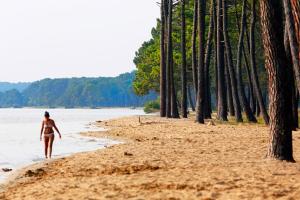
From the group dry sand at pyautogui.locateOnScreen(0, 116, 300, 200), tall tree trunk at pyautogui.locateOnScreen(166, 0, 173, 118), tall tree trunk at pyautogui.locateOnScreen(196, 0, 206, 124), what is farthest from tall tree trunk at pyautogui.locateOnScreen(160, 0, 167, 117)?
dry sand at pyautogui.locateOnScreen(0, 116, 300, 200)

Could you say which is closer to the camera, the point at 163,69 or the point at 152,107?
the point at 163,69

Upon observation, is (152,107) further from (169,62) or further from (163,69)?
(169,62)

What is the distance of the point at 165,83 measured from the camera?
50.7m

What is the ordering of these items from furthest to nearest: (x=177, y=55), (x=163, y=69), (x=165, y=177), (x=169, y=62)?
(x=177, y=55)
(x=163, y=69)
(x=169, y=62)
(x=165, y=177)

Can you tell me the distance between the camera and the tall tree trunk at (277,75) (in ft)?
47.4

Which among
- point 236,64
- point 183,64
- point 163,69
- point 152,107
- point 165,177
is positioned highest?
point 236,64

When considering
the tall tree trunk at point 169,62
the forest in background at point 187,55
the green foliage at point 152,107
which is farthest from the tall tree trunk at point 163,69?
the green foliage at point 152,107

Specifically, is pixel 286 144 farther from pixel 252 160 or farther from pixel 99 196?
pixel 99 196

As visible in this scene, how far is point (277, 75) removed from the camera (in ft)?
47.5

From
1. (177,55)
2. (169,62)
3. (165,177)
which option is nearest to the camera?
(165,177)

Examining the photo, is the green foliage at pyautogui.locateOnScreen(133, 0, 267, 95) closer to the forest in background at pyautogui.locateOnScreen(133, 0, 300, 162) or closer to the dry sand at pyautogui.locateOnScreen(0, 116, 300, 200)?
the forest in background at pyautogui.locateOnScreen(133, 0, 300, 162)

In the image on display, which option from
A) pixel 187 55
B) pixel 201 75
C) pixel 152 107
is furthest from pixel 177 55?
pixel 152 107

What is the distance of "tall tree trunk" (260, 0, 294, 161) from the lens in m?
14.4

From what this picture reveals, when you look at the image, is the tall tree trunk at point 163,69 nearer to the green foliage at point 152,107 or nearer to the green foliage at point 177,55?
the green foliage at point 177,55
